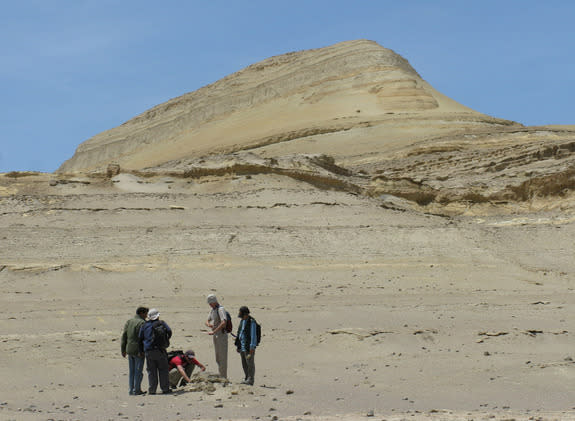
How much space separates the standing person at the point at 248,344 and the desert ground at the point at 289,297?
0.20m

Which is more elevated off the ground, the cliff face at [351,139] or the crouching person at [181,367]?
the cliff face at [351,139]

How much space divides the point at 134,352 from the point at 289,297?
17.3 feet

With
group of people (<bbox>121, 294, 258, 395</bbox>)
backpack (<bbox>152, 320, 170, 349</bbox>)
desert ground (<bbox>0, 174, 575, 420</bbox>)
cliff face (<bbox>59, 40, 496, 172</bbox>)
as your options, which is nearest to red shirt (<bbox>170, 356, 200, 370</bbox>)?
group of people (<bbox>121, 294, 258, 395</bbox>)

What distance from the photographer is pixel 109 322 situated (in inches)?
474

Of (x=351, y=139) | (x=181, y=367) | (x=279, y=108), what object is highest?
(x=279, y=108)

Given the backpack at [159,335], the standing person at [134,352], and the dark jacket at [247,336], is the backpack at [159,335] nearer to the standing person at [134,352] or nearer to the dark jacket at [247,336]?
the standing person at [134,352]

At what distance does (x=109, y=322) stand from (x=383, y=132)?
915 inches

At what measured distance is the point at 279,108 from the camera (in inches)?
1735

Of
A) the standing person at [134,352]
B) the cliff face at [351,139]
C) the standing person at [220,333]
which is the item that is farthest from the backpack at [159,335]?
the cliff face at [351,139]

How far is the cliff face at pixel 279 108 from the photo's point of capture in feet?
123

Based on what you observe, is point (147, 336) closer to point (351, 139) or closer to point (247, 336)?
point (247, 336)

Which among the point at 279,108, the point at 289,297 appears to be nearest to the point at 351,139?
the point at 279,108

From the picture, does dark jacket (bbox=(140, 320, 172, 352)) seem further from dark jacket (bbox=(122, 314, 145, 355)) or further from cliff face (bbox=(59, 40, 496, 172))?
cliff face (bbox=(59, 40, 496, 172))

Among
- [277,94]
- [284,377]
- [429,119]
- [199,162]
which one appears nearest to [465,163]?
[199,162]
